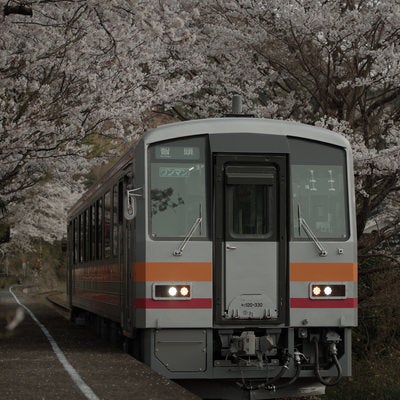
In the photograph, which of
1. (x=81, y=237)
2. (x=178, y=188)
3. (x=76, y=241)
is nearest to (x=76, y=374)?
(x=178, y=188)

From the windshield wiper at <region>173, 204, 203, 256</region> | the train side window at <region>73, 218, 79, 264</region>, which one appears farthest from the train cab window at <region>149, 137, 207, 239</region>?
the train side window at <region>73, 218, 79, 264</region>

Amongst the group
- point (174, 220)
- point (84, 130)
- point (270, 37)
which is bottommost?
point (174, 220)

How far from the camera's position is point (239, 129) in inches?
479

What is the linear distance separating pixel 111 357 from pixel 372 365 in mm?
7964

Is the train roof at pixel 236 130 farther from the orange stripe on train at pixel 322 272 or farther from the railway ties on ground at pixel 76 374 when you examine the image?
the railway ties on ground at pixel 76 374

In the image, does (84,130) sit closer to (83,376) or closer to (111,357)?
(111,357)

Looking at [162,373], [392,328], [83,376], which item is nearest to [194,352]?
[162,373]

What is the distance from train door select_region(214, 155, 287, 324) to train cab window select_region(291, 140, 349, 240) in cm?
22

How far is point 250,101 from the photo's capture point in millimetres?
21359

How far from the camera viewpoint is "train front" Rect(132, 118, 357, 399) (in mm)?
11742

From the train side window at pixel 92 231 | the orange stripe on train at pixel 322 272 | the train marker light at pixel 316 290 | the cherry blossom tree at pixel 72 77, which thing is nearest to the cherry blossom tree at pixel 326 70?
the cherry blossom tree at pixel 72 77

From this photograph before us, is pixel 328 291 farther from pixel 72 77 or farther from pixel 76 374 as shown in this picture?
pixel 72 77

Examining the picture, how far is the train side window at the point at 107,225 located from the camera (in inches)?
576

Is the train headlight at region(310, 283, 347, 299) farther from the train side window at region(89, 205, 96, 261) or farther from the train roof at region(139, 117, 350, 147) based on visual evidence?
the train side window at region(89, 205, 96, 261)
